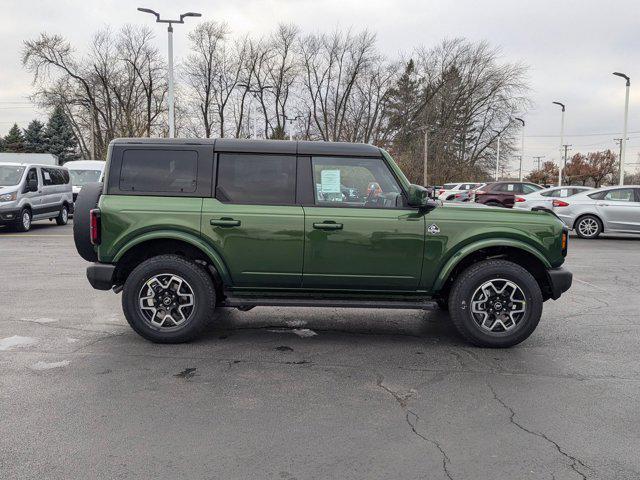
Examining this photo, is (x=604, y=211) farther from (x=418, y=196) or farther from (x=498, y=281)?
(x=418, y=196)

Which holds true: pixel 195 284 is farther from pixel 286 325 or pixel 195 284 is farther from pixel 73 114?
pixel 73 114

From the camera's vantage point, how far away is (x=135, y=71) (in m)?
50.3

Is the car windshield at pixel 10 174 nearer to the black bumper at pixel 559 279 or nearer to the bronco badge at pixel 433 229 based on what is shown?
the bronco badge at pixel 433 229

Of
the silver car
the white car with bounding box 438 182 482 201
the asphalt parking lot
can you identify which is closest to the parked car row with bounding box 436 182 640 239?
the silver car

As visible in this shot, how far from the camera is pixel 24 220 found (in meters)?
15.4

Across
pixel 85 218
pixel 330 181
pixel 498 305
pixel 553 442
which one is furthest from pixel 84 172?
pixel 553 442

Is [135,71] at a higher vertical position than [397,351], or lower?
higher

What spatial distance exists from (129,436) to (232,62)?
53839mm

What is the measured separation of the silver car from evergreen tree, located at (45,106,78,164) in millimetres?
67516

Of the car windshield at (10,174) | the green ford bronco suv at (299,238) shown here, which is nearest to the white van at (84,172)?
the car windshield at (10,174)

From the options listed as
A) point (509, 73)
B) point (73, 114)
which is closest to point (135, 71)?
point (73, 114)

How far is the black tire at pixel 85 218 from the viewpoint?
5375mm

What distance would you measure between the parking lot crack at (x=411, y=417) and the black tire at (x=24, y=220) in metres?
14.0

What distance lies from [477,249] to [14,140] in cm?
8178
